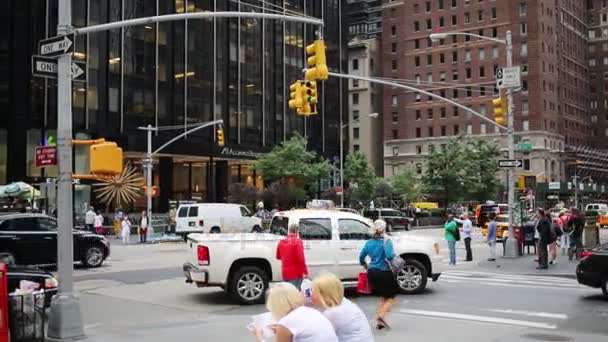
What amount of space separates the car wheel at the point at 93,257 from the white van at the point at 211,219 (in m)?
14.9

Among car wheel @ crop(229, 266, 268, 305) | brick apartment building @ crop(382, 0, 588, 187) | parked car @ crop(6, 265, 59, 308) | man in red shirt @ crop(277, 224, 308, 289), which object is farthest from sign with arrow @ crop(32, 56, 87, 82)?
brick apartment building @ crop(382, 0, 588, 187)

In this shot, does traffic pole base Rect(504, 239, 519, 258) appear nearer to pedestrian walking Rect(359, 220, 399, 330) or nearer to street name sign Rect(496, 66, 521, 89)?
street name sign Rect(496, 66, 521, 89)

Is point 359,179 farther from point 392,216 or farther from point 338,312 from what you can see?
point 338,312

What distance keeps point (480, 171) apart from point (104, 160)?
5987cm

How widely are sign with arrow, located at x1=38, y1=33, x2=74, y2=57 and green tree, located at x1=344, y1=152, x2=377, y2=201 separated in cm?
5691

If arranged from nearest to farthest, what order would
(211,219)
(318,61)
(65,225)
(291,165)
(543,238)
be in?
(65,225)
(318,61)
(543,238)
(211,219)
(291,165)

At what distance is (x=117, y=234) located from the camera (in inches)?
1698

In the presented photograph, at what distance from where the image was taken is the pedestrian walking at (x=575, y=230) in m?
21.3

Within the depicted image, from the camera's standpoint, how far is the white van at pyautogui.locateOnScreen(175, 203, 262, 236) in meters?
37.4

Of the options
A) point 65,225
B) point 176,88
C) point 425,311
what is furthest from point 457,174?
point 65,225

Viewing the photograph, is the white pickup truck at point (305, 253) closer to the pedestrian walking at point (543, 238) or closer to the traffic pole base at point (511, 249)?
the pedestrian walking at point (543, 238)

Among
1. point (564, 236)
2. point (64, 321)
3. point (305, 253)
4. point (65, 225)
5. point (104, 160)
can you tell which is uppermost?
point (104, 160)

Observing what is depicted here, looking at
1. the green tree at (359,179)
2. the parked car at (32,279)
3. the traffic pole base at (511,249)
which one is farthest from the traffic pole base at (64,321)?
the green tree at (359,179)

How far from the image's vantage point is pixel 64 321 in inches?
393
